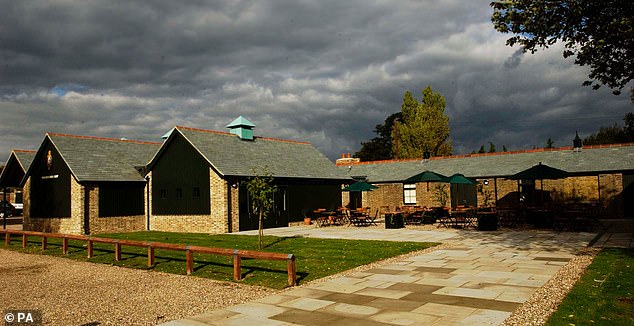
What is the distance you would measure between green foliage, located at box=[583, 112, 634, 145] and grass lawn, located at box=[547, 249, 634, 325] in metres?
46.7

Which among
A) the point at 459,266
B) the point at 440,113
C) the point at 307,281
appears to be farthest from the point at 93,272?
the point at 440,113

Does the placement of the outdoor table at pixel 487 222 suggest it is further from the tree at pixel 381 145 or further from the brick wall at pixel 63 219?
the tree at pixel 381 145

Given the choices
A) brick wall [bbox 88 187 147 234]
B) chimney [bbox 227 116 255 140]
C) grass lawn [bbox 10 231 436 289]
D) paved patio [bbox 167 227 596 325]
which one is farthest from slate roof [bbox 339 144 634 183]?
brick wall [bbox 88 187 147 234]

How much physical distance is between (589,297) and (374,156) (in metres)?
57.6

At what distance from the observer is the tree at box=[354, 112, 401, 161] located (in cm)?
6475

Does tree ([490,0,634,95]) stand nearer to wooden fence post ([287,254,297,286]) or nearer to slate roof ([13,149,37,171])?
wooden fence post ([287,254,297,286])

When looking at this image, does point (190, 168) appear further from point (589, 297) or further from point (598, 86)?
point (589, 297)

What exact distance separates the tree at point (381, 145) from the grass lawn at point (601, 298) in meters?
53.8

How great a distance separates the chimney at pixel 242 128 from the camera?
95.8 ft

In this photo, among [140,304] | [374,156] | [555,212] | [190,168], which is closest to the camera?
[140,304]

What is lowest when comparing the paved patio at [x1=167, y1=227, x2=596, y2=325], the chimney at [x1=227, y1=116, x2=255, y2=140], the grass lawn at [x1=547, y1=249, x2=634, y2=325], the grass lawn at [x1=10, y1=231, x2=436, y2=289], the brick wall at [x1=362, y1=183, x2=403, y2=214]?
the grass lawn at [x1=10, y1=231, x2=436, y2=289]

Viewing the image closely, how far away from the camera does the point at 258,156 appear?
27.5m

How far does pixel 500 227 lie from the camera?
2123 centimetres

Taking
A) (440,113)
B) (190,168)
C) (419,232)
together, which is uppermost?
(440,113)
